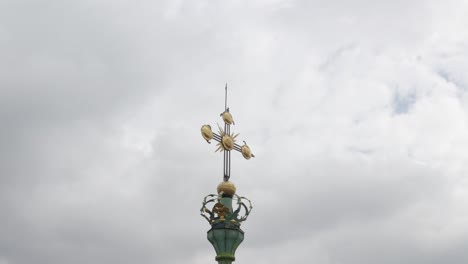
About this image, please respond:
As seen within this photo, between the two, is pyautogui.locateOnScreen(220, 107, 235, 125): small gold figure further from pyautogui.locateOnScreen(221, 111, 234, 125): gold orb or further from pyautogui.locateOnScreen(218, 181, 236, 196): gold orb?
pyautogui.locateOnScreen(218, 181, 236, 196): gold orb

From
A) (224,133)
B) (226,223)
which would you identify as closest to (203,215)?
(226,223)

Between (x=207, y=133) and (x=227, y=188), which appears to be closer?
(x=207, y=133)

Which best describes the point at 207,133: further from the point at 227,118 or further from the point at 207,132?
the point at 227,118

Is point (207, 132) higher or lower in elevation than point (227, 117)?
lower

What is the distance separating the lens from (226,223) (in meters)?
55.8

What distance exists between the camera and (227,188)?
5678 cm

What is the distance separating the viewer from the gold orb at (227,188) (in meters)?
56.8

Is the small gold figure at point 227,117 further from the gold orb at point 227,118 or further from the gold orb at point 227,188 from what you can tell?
the gold orb at point 227,188

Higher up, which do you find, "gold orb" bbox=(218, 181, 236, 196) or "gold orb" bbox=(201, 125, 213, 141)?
"gold orb" bbox=(201, 125, 213, 141)

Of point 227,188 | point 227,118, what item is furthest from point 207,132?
point 227,188

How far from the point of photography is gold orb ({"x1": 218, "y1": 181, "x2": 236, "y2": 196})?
56750mm

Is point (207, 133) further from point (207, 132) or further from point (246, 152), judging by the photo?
point (246, 152)

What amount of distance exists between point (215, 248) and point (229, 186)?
4.12m

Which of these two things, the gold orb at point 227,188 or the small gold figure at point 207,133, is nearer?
the small gold figure at point 207,133
